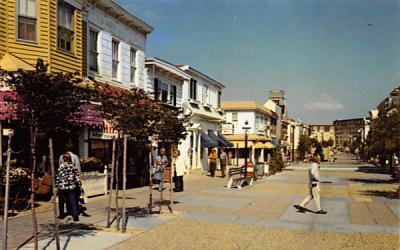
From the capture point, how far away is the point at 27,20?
1580 centimetres

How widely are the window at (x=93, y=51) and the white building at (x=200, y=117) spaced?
36.0 ft

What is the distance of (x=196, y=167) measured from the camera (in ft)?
110

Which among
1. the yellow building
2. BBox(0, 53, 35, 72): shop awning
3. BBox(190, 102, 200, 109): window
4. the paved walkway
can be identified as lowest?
the paved walkway

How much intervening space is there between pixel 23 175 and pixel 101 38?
9017 millimetres

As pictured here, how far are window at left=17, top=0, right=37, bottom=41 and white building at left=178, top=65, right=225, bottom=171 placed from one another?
15.3 metres

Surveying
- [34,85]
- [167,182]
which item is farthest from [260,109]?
[34,85]

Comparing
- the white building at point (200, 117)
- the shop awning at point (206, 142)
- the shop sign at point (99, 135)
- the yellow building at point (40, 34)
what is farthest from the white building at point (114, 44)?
the shop awning at point (206, 142)

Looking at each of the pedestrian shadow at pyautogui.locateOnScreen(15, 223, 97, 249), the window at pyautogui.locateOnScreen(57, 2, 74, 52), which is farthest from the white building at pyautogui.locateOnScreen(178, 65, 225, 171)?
the pedestrian shadow at pyautogui.locateOnScreen(15, 223, 97, 249)

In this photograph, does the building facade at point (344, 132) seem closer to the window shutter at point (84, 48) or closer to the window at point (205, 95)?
the window at point (205, 95)

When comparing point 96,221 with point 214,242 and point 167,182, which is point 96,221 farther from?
point 167,182

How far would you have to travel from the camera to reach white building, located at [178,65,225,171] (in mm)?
32125

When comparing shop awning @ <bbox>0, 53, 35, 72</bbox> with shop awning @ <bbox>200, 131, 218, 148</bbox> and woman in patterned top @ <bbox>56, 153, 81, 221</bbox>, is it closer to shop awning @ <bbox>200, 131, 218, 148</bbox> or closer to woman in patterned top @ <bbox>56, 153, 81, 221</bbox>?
woman in patterned top @ <bbox>56, 153, 81, 221</bbox>

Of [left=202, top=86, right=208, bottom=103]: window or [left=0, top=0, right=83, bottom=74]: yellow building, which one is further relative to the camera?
[left=202, top=86, right=208, bottom=103]: window

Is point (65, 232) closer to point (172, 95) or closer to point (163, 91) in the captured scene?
point (163, 91)
